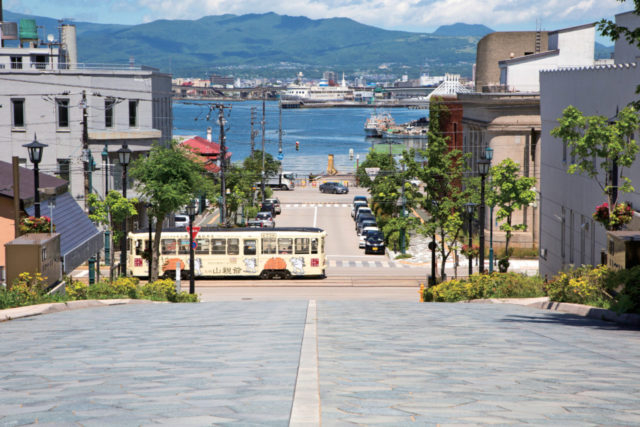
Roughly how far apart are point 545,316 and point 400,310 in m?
3.10

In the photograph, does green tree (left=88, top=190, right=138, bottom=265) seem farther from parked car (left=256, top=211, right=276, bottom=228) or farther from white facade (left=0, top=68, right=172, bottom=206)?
parked car (left=256, top=211, right=276, bottom=228)

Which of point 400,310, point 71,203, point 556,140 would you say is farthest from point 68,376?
point 556,140

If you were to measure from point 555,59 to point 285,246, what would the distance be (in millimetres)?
29584

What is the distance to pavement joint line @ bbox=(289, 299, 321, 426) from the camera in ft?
15.1

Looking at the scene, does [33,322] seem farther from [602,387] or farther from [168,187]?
[168,187]

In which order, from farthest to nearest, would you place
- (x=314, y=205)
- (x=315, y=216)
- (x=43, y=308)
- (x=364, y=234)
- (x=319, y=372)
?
(x=314, y=205), (x=315, y=216), (x=364, y=234), (x=43, y=308), (x=319, y=372)

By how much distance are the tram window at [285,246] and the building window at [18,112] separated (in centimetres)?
2296

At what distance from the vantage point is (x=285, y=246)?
4688 centimetres

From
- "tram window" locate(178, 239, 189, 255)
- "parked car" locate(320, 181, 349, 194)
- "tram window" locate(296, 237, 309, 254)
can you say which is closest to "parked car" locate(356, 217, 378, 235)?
"tram window" locate(296, 237, 309, 254)

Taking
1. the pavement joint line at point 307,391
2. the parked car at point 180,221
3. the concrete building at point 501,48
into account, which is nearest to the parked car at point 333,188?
the concrete building at point 501,48

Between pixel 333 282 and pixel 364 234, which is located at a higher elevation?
pixel 364 234

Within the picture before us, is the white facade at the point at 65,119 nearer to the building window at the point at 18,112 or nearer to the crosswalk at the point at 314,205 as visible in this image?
the building window at the point at 18,112

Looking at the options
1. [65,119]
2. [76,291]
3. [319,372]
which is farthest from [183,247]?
[319,372]

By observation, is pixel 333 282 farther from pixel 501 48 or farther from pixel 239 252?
pixel 501 48
